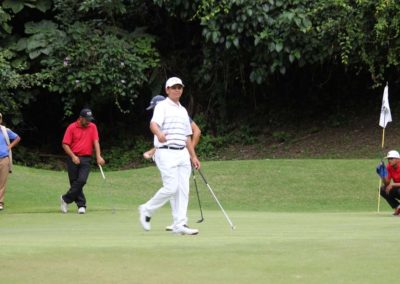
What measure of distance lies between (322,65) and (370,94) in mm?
1961

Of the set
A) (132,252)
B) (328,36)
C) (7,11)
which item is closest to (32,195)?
(7,11)

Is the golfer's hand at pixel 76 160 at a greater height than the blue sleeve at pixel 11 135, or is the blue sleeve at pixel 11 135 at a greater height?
the blue sleeve at pixel 11 135

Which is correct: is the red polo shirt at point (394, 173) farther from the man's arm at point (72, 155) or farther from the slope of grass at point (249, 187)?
the man's arm at point (72, 155)

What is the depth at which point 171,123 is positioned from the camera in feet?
33.9

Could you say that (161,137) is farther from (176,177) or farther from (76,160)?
(76,160)

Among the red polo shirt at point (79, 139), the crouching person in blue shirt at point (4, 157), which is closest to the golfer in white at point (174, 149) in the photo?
the red polo shirt at point (79, 139)

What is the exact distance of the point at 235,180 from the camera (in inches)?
803

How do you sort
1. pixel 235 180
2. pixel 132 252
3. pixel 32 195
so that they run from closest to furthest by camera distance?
pixel 132 252 < pixel 32 195 < pixel 235 180

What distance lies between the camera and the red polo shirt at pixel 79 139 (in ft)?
50.9

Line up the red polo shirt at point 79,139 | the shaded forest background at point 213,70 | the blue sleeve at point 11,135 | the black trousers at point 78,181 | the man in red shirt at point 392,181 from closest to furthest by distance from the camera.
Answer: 1. the man in red shirt at point 392,181
2. the black trousers at point 78,181
3. the red polo shirt at point 79,139
4. the blue sleeve at point 11,135
5. the shaded forest background at point 213,70

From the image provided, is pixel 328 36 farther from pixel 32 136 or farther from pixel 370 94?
pixel 32 136

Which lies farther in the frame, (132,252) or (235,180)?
(235,180)

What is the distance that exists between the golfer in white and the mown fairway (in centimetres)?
47

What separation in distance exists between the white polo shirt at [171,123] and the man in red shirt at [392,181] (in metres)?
5.49
